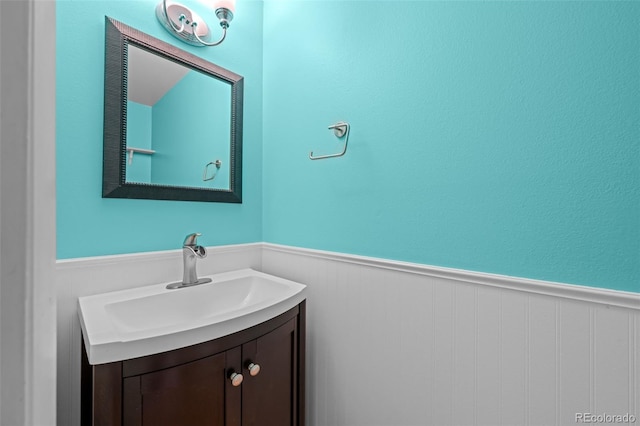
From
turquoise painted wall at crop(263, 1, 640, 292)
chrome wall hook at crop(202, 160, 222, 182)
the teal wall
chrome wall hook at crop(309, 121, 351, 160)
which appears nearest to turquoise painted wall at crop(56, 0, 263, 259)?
the teal wall

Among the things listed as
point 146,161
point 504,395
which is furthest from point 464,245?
point 146,161

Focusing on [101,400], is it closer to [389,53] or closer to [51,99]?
[51,99]

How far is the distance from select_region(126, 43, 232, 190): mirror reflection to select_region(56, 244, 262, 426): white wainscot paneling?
0.98ft

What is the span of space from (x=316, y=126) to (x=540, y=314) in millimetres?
1003

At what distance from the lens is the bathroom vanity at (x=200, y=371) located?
0.61 m

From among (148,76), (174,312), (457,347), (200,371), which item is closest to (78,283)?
(174,312)

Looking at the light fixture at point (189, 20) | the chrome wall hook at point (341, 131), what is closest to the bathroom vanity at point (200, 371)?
A: the chrome wall hook at point (341, 131)

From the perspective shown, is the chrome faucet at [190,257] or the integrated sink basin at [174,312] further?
the chrome faucet at [190,257]

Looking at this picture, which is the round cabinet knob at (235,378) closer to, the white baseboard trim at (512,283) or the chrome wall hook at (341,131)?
the white baseboard trim at (512,283)

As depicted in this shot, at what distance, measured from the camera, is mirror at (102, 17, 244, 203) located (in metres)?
0.97

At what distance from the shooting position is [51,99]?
0.29 meters

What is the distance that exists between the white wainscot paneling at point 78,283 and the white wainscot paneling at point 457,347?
56cm

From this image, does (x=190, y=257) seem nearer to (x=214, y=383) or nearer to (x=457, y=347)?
(x=214, y=383)

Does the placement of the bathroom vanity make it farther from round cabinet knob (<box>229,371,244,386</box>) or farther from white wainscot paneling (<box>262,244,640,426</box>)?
white wainscot paneling (<box>262,244,640,426</box>)
